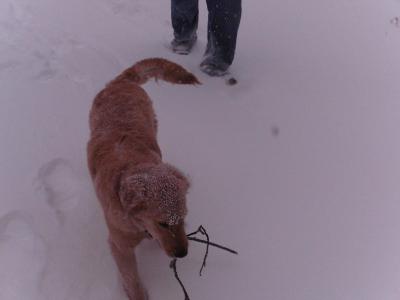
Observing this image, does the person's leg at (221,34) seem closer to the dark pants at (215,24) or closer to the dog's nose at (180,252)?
the dark pants at (215,24)

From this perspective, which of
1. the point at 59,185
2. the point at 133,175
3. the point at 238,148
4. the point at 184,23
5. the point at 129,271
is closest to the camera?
the point at 133,175

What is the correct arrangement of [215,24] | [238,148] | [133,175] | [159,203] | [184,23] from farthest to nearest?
[184,23]
[215,24]
[238,148]
[133,175]
[159,203]

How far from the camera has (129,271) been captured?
1.84 metres

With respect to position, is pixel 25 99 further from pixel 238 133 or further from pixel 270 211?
pixel 270 211

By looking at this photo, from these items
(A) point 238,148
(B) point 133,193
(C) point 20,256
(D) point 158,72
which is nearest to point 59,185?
(C) point 20,256

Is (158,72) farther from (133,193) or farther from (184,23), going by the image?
(133,193)

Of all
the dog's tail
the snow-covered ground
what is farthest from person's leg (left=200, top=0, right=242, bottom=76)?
the dog's tail

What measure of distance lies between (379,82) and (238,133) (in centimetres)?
119

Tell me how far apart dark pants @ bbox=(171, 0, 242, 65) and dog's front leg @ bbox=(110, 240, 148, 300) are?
166 centimetres

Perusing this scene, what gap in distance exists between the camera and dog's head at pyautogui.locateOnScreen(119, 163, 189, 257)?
1416 mm

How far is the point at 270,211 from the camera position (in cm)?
222

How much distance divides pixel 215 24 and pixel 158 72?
0.74 meters

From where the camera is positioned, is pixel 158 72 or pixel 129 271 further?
pixel 158 72

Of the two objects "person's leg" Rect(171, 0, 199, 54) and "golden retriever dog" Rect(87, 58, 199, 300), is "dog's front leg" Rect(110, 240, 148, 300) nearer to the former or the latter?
"golden retriever dog" Rect(87, 58, 199, 300)
